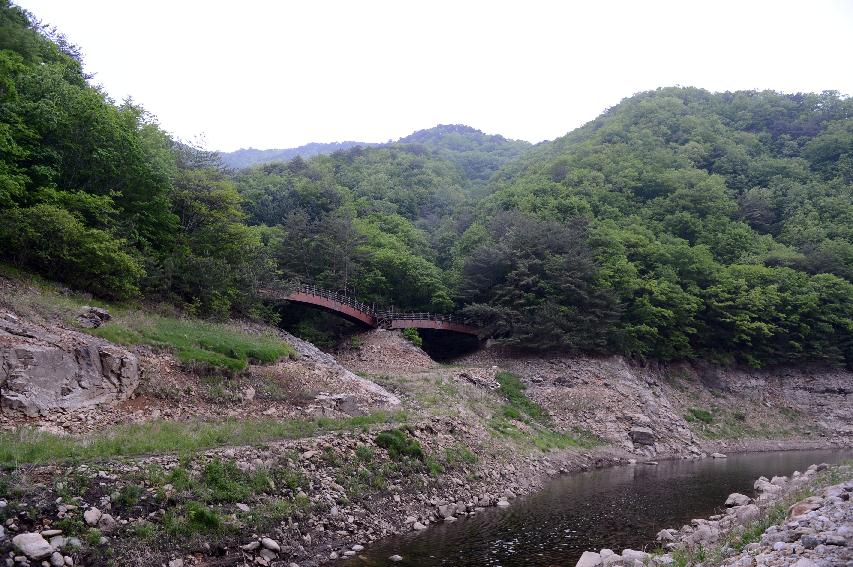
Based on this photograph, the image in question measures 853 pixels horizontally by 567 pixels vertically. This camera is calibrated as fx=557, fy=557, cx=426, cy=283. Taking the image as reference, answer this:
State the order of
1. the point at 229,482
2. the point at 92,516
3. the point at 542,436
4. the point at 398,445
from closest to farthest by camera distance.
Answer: the point at 92,516
the point at 229,482
the point at 398,445
the point at 542,436

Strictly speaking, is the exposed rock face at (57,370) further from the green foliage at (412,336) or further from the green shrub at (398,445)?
the green foliage at (412,336)

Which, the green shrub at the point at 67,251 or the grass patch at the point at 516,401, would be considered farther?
the grass patch at the point at 516,401

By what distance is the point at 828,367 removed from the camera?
163 ft

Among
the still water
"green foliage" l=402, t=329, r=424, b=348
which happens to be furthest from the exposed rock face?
"green foliage" l=402, t=329, r=424, b=348

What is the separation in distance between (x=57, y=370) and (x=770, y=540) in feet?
58.6

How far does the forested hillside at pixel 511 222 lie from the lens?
87.5ft

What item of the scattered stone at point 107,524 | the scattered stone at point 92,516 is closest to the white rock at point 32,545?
the scattered stone at point 92,516

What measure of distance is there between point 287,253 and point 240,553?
37.3 m

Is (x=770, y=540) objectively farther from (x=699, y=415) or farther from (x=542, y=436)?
(x=699, y=415)

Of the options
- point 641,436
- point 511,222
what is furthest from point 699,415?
point 511,222

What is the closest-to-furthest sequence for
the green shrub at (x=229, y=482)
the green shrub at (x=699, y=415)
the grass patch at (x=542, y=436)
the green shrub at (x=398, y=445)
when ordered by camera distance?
the green shrub at (x=229, y=482) < the green shrub at (x=398, y=445) < the grass patch at (x=542, y=436) < the green shrub at (x=699, y=415)

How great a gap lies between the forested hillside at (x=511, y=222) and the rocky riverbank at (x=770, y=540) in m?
23.4

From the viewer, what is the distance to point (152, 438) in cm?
1498

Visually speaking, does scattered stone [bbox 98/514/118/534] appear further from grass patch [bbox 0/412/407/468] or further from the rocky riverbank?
the rocky riverbank
